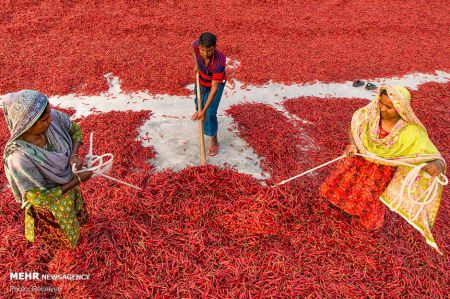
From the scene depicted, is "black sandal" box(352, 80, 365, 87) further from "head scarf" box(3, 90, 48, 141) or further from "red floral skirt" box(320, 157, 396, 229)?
"head scarf" box(3, 90, 48, 141)

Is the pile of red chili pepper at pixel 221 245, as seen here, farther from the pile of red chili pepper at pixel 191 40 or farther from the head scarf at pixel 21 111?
the pile of red chili pepper at pixel 191 40

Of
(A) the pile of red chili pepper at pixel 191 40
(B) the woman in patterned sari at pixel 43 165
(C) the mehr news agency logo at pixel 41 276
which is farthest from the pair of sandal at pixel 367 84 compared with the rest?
(C) the mehr news agency logo at pixel 41 276

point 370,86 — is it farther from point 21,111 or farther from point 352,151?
point 21,111

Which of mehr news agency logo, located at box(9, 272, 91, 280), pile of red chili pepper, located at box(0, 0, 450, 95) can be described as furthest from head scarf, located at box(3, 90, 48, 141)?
pile of red chili pepper, located at box(0, 0, 450, 95)

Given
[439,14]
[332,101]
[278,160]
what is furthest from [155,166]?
[439,14]

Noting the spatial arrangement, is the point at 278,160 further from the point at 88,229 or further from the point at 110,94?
the point at 110,94

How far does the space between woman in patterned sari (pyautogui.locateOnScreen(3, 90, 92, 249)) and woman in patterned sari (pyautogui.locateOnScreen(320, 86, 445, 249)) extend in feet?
8.83

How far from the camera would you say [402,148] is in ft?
8.23

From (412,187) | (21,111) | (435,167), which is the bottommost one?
(412,187)

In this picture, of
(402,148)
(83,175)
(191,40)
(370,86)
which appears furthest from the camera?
(191,40)

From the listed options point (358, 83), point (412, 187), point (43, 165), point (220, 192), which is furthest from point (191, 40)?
point (412, 187)

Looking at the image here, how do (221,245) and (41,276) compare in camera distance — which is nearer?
(41,276)

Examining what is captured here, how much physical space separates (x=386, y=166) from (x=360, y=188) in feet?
1.28

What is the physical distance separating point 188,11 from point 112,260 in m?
9.86
